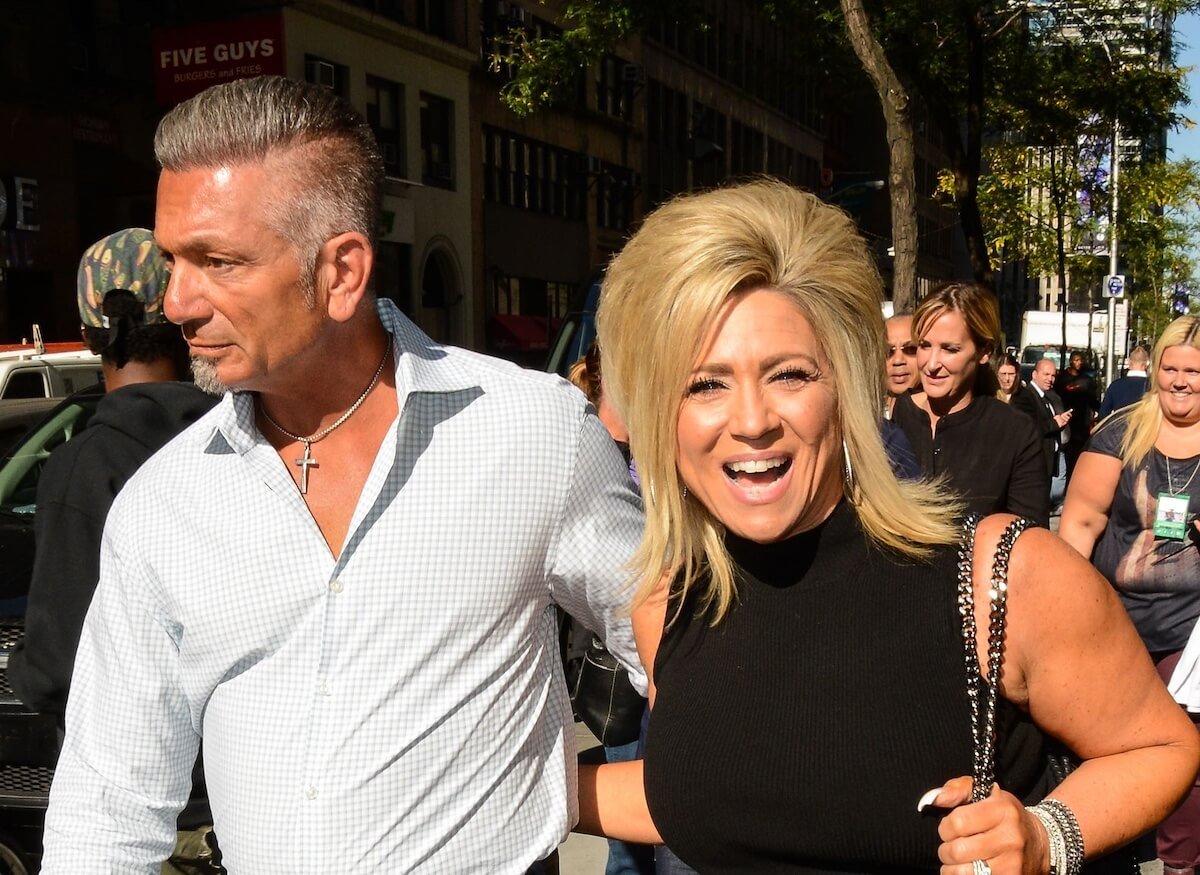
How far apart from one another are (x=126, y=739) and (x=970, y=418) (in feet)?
13.3

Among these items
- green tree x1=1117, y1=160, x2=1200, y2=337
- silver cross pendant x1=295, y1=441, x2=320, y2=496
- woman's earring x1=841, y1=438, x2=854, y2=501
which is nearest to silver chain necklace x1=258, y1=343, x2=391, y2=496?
silver cross pendant x1=295, y1=441, x2=320, y2=496

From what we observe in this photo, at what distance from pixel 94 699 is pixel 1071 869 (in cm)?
159

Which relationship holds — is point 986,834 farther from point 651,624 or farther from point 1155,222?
point 1155,222

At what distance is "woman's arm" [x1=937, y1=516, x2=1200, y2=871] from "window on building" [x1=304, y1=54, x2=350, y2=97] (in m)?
25.1

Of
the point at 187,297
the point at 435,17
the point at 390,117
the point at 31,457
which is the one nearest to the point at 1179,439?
the point at 187,297

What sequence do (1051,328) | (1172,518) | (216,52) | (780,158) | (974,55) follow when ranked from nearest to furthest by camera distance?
1. (1172,518)
2. (974,55)
3. (216,52)
4. (1051,328)
5. (780,158)

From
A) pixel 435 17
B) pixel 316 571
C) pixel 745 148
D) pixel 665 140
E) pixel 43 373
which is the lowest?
pixel 316 571

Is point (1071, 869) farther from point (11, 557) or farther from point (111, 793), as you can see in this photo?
point (11, 557)

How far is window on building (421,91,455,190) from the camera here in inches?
1238

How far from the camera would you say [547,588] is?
230cm

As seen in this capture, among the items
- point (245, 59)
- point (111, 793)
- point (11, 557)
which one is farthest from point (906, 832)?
point (245, 59)

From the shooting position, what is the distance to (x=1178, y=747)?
6.68ft

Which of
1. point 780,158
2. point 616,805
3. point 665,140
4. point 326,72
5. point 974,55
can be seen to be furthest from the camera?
point 780,158

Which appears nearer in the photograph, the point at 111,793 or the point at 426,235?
the point at 111,793
